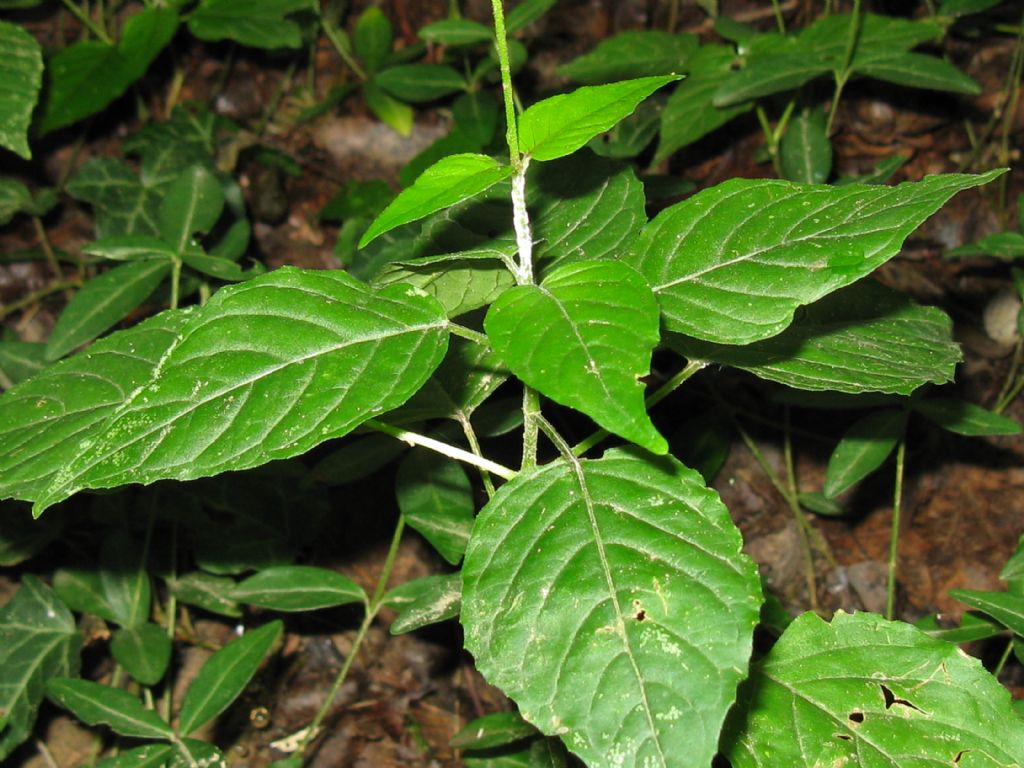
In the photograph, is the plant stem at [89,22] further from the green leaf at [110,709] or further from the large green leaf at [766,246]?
the large green leaf at [766,246]

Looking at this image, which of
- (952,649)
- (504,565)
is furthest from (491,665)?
(952,649)

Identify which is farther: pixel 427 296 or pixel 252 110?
pixel 252 110

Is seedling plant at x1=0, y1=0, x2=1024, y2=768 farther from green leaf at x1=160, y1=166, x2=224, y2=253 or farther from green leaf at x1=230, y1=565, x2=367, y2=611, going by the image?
green leaf at x1=160, y1=166, x2=224, y2=253

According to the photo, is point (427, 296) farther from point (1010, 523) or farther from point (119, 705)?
point (1010, 523)

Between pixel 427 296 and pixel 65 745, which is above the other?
pixel 427 296

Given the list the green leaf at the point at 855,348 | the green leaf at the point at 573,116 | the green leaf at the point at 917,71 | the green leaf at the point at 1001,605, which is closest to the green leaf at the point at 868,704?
the green leaf at the point at 1001,605

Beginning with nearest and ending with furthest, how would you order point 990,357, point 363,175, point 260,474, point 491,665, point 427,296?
point 491,665
point 427,296
point 260,474
point 990,357
point 363,175
